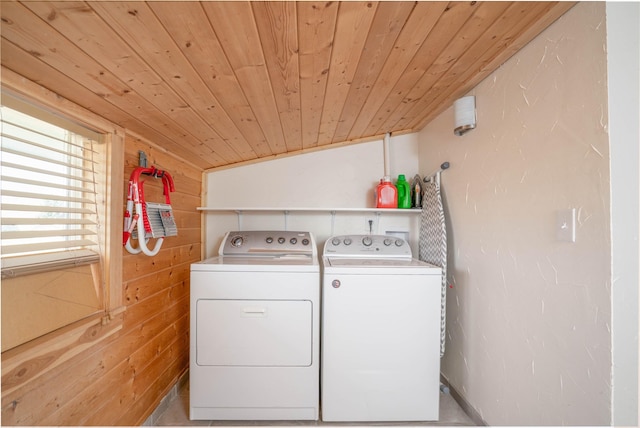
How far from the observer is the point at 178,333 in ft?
6.94

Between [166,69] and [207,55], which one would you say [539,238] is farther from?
[166,69]

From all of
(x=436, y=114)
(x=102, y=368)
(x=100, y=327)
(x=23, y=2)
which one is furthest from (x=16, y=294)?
(x=436, y=114)

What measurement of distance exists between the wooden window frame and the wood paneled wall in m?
0.04

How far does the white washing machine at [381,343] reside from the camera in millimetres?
1722

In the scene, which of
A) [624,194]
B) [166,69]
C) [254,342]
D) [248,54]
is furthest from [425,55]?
[254,342]

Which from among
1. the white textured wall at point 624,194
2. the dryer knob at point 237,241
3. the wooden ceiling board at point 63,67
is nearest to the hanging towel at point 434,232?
the white textured wall at point 624,194

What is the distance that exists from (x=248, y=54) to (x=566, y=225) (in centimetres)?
146

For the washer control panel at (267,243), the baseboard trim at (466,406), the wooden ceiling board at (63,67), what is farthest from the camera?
the washer control panel at (267,243)

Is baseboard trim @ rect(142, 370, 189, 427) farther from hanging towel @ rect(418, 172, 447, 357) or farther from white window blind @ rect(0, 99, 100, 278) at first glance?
hanging towel @ rect(418, 172, 447, 357)

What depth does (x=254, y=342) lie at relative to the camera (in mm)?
1714

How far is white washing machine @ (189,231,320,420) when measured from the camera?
1.71 meters

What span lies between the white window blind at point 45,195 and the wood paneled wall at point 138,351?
0.67 feet

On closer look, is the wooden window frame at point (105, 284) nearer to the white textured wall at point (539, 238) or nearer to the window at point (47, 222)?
the window at point (47, 222)

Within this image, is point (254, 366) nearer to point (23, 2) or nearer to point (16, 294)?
point (16, 294)
